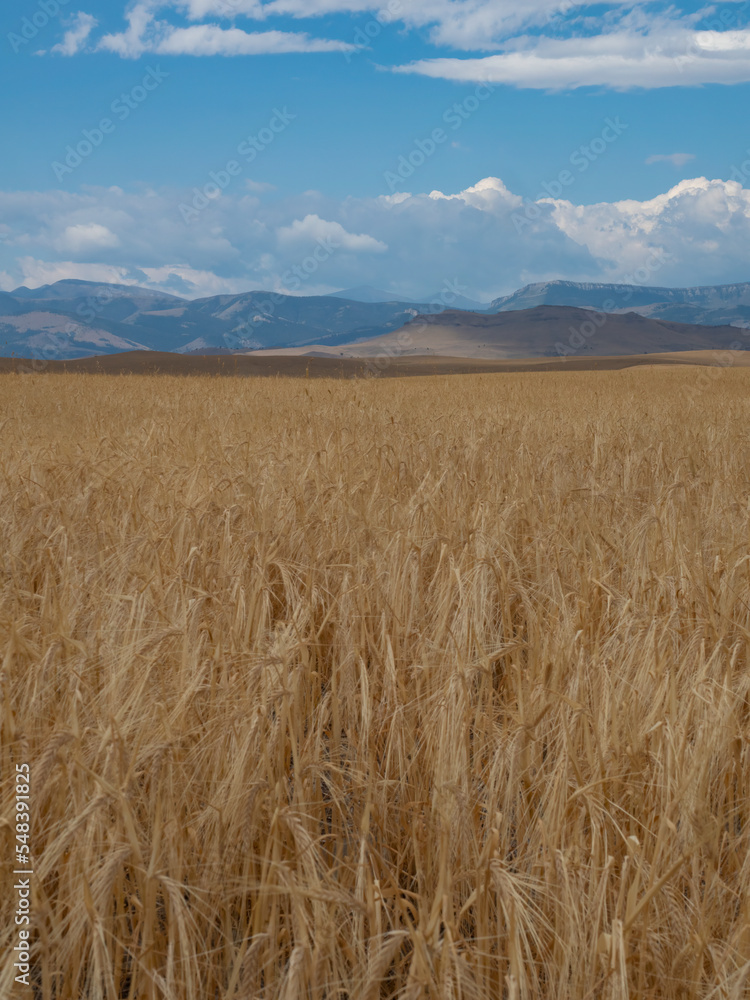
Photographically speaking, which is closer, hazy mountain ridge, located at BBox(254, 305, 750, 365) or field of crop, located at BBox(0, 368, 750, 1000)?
field of crop, located at BBox(0, 368, 750, 1000)

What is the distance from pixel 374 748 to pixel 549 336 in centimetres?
18742

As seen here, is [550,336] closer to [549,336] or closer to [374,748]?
[549,336]

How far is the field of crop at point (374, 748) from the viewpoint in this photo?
100 cm

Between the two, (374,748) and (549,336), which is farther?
(549,336)

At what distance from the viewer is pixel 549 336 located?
7018 inches

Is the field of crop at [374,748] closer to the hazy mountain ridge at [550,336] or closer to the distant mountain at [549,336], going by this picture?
the distant mountain at [549,336]

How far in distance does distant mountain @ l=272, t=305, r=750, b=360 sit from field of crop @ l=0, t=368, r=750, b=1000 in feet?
498

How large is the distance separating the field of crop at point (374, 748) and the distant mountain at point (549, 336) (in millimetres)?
151907

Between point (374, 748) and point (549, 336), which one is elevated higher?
point (549, 336)

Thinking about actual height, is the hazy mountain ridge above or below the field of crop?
above

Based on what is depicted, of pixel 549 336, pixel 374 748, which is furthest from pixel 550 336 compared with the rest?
pixel 374 748

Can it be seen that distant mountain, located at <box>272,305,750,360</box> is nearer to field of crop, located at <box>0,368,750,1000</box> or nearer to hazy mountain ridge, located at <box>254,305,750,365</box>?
hazy mountain ridge, located at <box>254,305,750,365</box>

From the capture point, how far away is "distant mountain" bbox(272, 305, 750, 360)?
157 metres

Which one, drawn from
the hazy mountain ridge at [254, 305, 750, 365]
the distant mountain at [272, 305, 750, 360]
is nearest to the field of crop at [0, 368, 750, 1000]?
the distant mountain at [272, 305, 750, 360]
